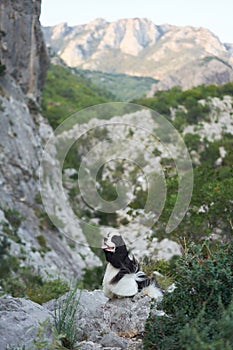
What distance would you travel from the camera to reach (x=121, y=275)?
5.00m

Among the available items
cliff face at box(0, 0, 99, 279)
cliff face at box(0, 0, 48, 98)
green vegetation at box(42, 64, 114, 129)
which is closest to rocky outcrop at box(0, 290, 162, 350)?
cliff face at box(0, 0, 99, 279)

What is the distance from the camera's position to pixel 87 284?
52.0 ft

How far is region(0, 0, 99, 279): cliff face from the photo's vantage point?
50.0ft

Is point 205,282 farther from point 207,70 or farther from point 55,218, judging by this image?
point 207,70

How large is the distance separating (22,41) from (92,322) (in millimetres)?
19914

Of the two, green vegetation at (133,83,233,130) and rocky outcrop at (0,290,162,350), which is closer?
rocky outcrop at (0,290,162,350)

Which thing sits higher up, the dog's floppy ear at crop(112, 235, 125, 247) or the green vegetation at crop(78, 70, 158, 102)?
the green vegetation at crop(78, 70, 158, 102)

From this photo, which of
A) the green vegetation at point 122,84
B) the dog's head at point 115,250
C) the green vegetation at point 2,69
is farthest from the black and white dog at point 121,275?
the green vegetation at point 122,84

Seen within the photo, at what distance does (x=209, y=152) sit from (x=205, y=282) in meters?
36.7

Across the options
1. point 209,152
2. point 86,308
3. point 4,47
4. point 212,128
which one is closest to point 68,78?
point 212,128

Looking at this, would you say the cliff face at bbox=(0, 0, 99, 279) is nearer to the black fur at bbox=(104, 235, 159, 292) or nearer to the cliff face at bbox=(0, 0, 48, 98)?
the cliff face at bbox=(0, 0, 48, 98)

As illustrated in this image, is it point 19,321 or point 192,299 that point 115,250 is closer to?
point 19,321

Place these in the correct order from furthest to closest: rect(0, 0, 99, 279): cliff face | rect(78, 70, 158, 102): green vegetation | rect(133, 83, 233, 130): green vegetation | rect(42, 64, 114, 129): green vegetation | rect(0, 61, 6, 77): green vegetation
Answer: rect(78, 70, 158, 102): green vegetation → rect(42, 64, 114, 129): green vegetation → rect(133, 83, 233, 130): green vegetation → rect(0, 61, 6, 77): green vegetation → rect(0, 0, 99, 279): cliff face

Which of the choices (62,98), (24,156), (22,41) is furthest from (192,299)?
(62,98)
